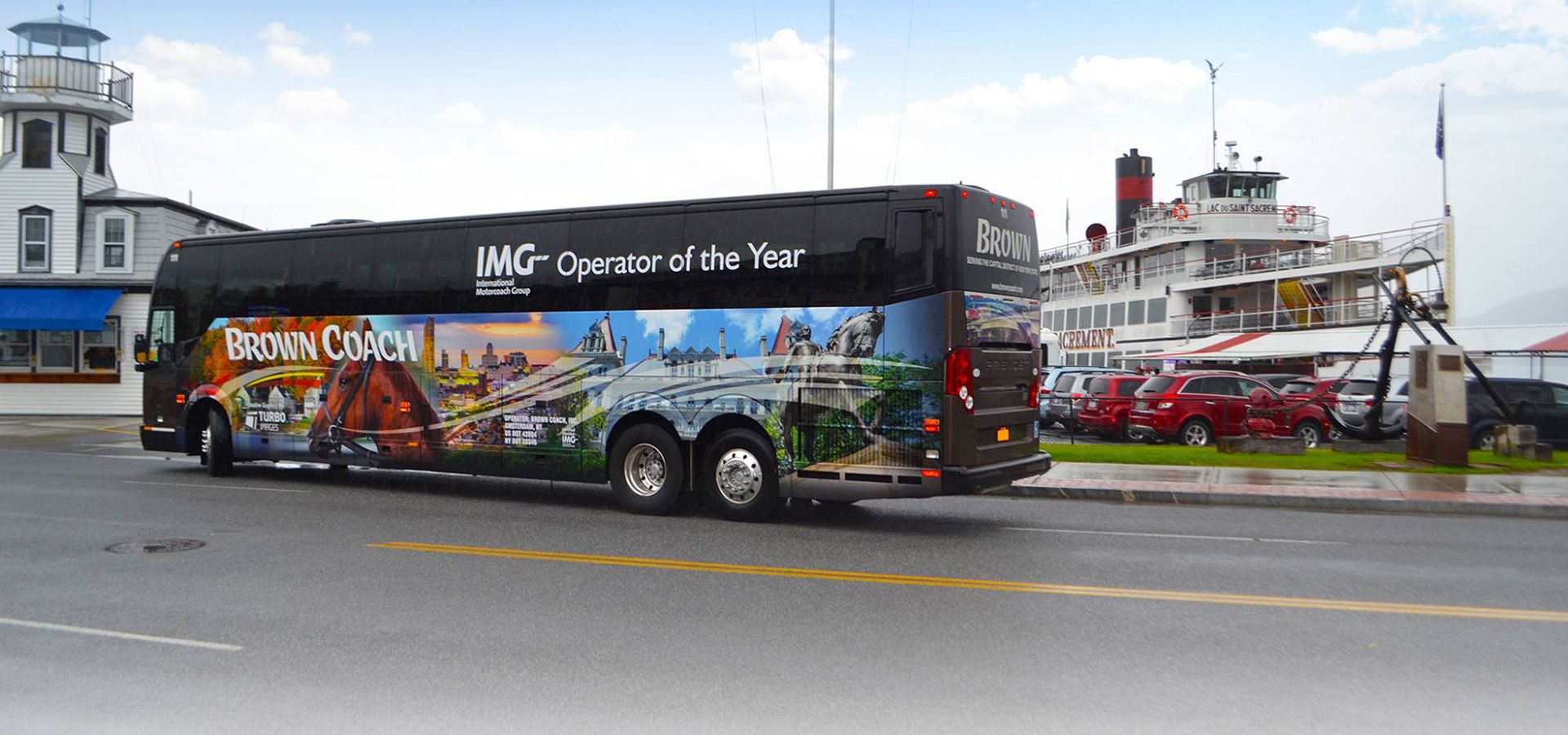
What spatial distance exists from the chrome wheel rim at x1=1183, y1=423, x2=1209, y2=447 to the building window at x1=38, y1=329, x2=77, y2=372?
28.6 m

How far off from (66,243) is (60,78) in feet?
15.4

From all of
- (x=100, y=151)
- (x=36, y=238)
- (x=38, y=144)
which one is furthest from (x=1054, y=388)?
(x=38, y=144)

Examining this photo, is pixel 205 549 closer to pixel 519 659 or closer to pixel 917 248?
pixel 519 659

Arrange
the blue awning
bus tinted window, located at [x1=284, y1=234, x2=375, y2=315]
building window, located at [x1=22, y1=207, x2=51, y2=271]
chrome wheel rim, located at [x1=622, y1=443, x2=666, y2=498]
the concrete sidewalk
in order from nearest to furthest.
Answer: chrome wheel rim, located at [x1=622, y1=443, x2=666, y2=498] → the concrete sidewalk → bus tinted window, located at [x1=284, y1=234, x2=375, y2=315] → the blue awning → building window, located at [x1=22, y1=207, x2=51, y2=271]

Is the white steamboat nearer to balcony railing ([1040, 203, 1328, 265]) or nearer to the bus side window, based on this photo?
balcony railing ([1040, 203, 1328, 265])

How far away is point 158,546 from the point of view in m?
9.34

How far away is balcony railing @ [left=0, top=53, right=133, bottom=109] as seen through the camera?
3002 cm

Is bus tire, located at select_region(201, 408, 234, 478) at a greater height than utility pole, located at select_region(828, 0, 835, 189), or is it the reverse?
utility pole, located at select_region(828, 0, 835, 189)

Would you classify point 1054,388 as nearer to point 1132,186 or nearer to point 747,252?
point 747,252

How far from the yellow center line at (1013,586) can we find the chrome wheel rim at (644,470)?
257 cm

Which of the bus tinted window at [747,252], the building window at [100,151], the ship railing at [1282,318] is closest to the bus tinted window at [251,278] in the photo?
the bus tinted window at [747,252]

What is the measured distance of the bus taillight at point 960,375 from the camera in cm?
998

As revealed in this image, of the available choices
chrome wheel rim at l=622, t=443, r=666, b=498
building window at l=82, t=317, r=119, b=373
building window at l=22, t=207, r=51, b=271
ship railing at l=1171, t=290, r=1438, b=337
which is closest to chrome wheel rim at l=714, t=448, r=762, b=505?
chrome wheel rim at l=622, t=443, r=666, b=498

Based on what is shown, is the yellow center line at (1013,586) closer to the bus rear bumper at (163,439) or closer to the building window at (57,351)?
the bus rear bumper at (163,439)
